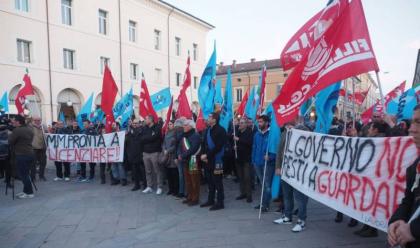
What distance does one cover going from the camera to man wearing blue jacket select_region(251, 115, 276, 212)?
227 inches

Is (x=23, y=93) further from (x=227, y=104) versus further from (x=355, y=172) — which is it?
(x=355, y=172)

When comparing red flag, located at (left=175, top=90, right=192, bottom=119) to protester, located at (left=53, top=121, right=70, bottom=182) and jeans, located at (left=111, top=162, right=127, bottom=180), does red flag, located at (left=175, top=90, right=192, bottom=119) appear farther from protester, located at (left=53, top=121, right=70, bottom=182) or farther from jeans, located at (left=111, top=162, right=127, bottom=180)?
protester, located at (left=53, top=121, right=70, bottom=182)

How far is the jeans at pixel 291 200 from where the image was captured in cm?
493

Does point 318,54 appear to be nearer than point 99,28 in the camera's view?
Yes

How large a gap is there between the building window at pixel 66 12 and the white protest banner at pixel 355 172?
2212 centimetres

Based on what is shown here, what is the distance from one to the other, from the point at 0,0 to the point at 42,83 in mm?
5224

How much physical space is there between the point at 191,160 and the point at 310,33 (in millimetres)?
3427

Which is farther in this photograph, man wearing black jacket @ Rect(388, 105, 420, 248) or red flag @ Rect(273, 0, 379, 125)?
red flag @ Rect(273, 0, 379, 125)

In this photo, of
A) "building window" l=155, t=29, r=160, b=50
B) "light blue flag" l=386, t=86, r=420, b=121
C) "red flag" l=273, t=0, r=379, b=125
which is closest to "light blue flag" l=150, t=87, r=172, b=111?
"red flag" l=273, t=0, r=379, b=125

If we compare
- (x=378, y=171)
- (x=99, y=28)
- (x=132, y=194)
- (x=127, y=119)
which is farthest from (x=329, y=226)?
(x=99, y=28)

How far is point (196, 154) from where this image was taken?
6.52 meters

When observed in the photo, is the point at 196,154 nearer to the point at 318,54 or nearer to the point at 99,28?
the point at 318,54

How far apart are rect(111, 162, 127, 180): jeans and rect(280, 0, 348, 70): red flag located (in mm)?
5583

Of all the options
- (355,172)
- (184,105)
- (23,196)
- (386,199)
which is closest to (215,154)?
(184,105)
